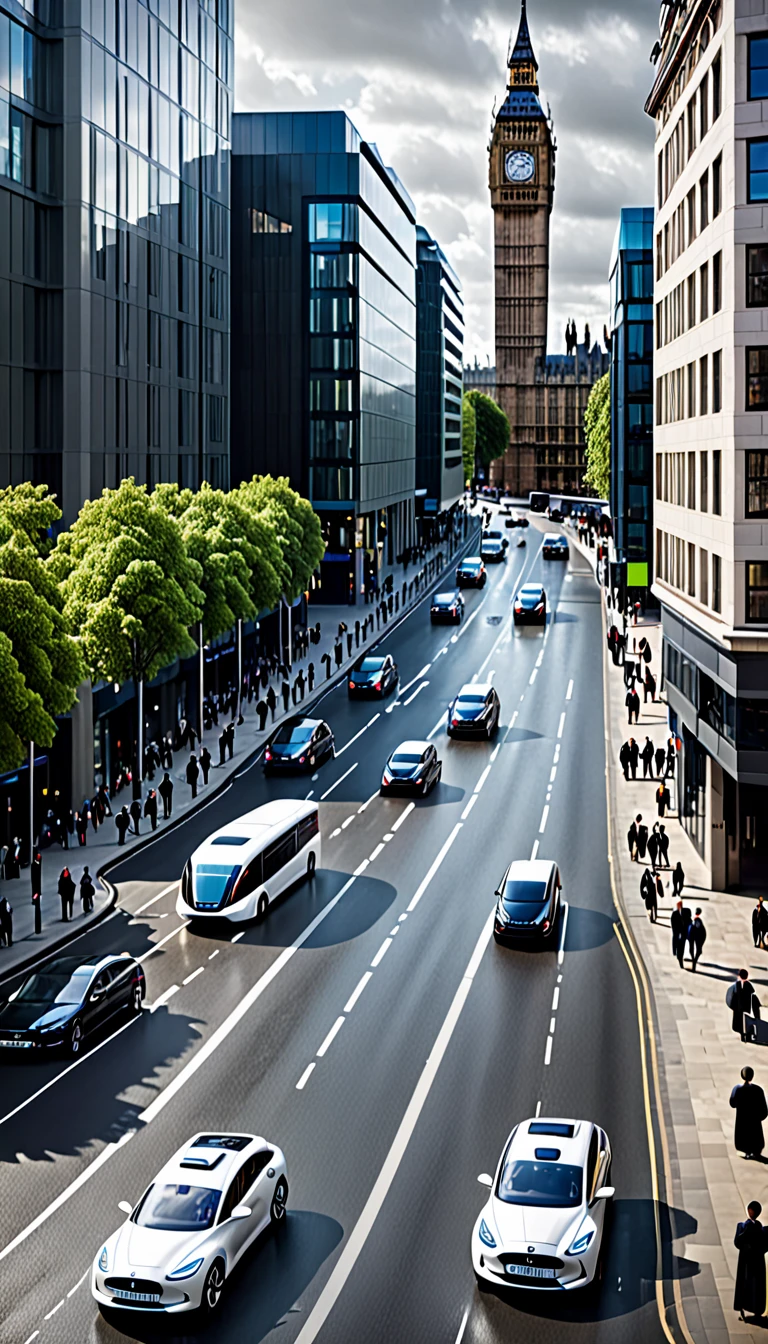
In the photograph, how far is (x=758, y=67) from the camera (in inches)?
1435

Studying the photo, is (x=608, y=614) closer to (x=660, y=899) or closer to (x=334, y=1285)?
(x=660, y=899)

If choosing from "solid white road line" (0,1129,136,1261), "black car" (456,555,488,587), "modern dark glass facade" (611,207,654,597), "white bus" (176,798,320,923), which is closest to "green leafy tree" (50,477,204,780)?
"white bus" (176,798,320,923)

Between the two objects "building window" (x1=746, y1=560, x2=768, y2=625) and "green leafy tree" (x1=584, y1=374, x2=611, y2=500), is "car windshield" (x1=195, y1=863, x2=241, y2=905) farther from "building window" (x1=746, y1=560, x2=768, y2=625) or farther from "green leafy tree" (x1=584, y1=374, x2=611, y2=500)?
"green leafy tree" (x1=584, y1=374, x2=611, y2=500)

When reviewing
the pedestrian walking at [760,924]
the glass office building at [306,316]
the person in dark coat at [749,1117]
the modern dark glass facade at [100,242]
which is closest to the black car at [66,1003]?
the person in dark coat at [749,1117]

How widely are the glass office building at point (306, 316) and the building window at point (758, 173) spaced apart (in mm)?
71091

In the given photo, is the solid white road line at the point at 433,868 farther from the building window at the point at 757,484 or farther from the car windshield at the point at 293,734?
the building window at the point at 757,484

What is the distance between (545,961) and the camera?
35.0 meters

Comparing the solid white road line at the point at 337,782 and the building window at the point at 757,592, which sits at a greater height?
the building window at the point at 757,592

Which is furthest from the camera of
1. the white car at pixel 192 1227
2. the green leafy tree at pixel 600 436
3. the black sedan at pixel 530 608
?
the green leafy tree at pixel 600 436

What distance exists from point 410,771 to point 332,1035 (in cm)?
2183

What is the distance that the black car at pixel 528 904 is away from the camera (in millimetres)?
35625

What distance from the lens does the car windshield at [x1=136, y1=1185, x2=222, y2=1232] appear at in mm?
19922

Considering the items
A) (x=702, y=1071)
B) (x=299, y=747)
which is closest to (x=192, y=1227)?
(x=702, y=1071)

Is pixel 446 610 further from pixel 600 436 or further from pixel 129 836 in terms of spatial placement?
pixel 129 836
